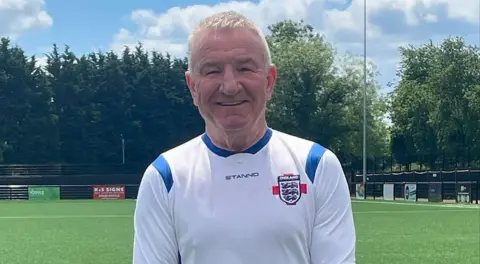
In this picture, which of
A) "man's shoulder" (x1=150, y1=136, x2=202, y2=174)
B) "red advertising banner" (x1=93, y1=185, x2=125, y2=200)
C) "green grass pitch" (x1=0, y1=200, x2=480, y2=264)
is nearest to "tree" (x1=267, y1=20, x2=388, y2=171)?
"red advertising banner" (x1=93, y1=185, x2=125, y2=200)

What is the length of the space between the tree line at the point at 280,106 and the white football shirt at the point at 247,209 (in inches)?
2145

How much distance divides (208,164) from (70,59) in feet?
243

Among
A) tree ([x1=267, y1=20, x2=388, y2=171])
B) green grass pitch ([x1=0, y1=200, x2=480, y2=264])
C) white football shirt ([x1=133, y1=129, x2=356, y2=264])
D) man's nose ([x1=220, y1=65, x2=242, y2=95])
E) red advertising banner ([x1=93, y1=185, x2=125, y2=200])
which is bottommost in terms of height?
red advertising banner ([x1=93, y1=185, x2=125, y2=200])

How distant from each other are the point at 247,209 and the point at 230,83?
16.2 inches

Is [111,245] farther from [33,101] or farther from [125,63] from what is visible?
[125,63]

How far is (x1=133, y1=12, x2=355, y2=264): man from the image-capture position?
2.64 m

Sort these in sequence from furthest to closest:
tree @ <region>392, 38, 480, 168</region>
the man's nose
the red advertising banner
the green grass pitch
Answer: tree @ <region>392, 38, 480, 168</region> < the red advertising banner < the green grass pitch < the man's nose

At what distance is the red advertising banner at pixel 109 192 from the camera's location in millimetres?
52906

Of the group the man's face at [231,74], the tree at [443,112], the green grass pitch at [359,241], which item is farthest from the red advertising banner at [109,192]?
the man's face at [231,74]

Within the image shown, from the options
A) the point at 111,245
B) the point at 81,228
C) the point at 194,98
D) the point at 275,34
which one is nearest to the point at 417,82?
the point at 275,34

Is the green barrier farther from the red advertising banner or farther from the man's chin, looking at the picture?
the man's chin

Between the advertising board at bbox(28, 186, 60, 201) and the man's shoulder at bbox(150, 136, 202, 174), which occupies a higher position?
the man's shoulder at bbox(150, 136, 202, 174)

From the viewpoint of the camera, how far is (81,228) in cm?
2150

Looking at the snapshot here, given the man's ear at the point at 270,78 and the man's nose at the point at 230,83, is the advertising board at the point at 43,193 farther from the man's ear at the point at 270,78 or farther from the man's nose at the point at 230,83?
the man's nose at the point at 230,83
